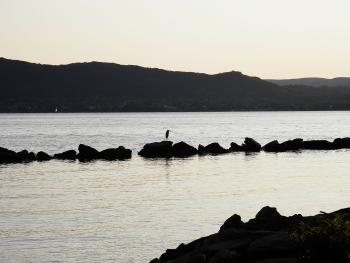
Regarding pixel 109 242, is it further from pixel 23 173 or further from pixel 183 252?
pixel 23 173

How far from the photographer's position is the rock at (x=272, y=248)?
668 inches

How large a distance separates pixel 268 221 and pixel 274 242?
4.00m

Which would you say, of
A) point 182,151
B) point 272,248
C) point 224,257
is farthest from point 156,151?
point 272,248

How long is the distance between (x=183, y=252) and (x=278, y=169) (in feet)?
133

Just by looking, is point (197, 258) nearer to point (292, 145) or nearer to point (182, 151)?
point (182, 151)

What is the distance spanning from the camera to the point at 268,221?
70.5 ft

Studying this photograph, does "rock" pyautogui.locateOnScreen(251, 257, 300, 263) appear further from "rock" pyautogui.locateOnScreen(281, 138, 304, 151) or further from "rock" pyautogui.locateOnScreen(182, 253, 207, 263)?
"rock" pyautogui.locateOnScreen(281, 138, 304, 151)

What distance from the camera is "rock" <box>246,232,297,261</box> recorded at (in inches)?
668

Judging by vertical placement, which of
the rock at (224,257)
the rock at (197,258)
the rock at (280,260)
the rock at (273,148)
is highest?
the rock at (280,260)

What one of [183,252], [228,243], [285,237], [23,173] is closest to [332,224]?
[285,237]

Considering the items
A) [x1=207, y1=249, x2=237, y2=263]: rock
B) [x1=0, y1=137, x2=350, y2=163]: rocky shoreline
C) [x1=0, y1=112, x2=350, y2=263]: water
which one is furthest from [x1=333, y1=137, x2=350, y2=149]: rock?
[x1=207, y1=249, x2=237, y2=263]: rock

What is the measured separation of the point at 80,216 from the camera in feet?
111

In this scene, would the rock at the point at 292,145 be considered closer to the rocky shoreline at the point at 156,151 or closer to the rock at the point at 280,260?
the rocky shoreline at the point at 156,151

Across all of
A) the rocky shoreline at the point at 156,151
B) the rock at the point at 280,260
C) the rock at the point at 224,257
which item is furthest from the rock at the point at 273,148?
the rock at the point at 280,260
